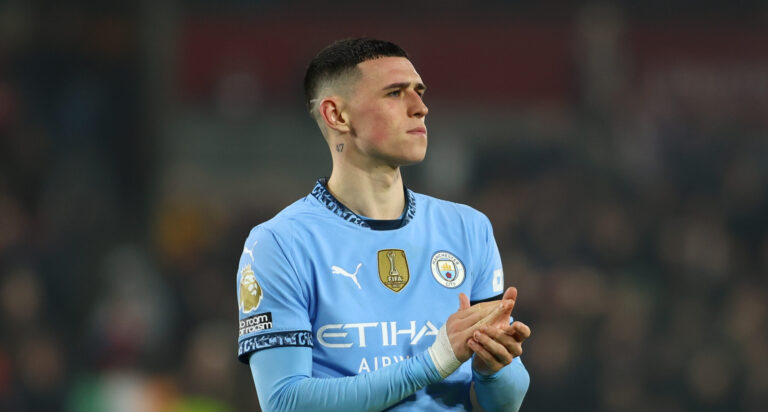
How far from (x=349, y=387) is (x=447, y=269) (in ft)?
1.72

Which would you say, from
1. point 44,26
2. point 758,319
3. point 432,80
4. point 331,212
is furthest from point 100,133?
point 331,212

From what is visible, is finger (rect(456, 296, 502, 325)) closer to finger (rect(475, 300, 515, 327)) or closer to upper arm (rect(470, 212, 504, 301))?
finger (rect(475, 300, 515, 327))

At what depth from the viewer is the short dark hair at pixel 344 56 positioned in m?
3.30

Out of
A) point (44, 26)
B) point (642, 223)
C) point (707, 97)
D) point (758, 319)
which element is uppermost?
point (44, 26)

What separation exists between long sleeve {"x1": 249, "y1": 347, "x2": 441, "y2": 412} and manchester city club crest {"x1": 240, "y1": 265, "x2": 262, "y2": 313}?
0.20 meters

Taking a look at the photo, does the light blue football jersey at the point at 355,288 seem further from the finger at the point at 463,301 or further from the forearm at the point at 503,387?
the finger at the point at 463,301

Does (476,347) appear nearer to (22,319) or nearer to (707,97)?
(22,319)

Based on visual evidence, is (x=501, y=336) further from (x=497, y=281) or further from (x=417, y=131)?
(x=417, y=131)

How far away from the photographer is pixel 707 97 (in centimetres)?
1303

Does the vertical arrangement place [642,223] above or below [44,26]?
below

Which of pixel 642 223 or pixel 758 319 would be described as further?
pixel 642 223

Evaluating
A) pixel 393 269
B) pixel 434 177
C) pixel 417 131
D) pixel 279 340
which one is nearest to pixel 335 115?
pixel 417 131

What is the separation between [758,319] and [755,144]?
312 cm

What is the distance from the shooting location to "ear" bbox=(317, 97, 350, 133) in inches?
130
